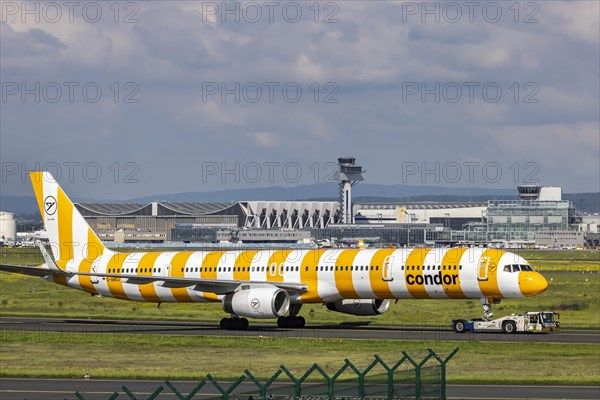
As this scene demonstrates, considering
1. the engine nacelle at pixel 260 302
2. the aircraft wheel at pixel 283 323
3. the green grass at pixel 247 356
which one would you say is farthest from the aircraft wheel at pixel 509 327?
the aircraft wheel at pixel 283 323

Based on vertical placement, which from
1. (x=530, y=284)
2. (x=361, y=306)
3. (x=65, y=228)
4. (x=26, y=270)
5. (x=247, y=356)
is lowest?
→ (x=247, y=356)

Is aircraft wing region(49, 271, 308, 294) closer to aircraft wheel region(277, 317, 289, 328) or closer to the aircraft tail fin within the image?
aircraft wheel region(277, 317, 289, 328)

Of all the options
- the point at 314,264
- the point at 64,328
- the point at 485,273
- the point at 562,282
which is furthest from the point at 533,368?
the point at 562,282

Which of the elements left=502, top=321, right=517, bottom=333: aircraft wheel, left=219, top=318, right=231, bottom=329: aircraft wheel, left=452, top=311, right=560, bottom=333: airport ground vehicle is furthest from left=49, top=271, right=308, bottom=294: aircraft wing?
left=502, top=321, right=517, bottom=333: aircraft wheel

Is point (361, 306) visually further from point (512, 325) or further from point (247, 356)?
point (247, 356)

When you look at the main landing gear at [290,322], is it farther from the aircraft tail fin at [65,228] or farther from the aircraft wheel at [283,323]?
the aircraft tail fin at [65,228]

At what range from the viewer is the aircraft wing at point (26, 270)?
58875 millimetres

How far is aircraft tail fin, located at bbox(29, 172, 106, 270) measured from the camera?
66.6 m

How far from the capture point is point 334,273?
2276 inches

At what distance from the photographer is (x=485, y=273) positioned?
54.5 m

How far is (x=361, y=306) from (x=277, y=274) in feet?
15.9

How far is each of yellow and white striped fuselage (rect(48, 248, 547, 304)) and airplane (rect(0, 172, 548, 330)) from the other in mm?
51

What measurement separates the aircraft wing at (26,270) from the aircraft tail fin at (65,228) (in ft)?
12.2

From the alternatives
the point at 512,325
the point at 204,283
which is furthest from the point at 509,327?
the point at 204,283
